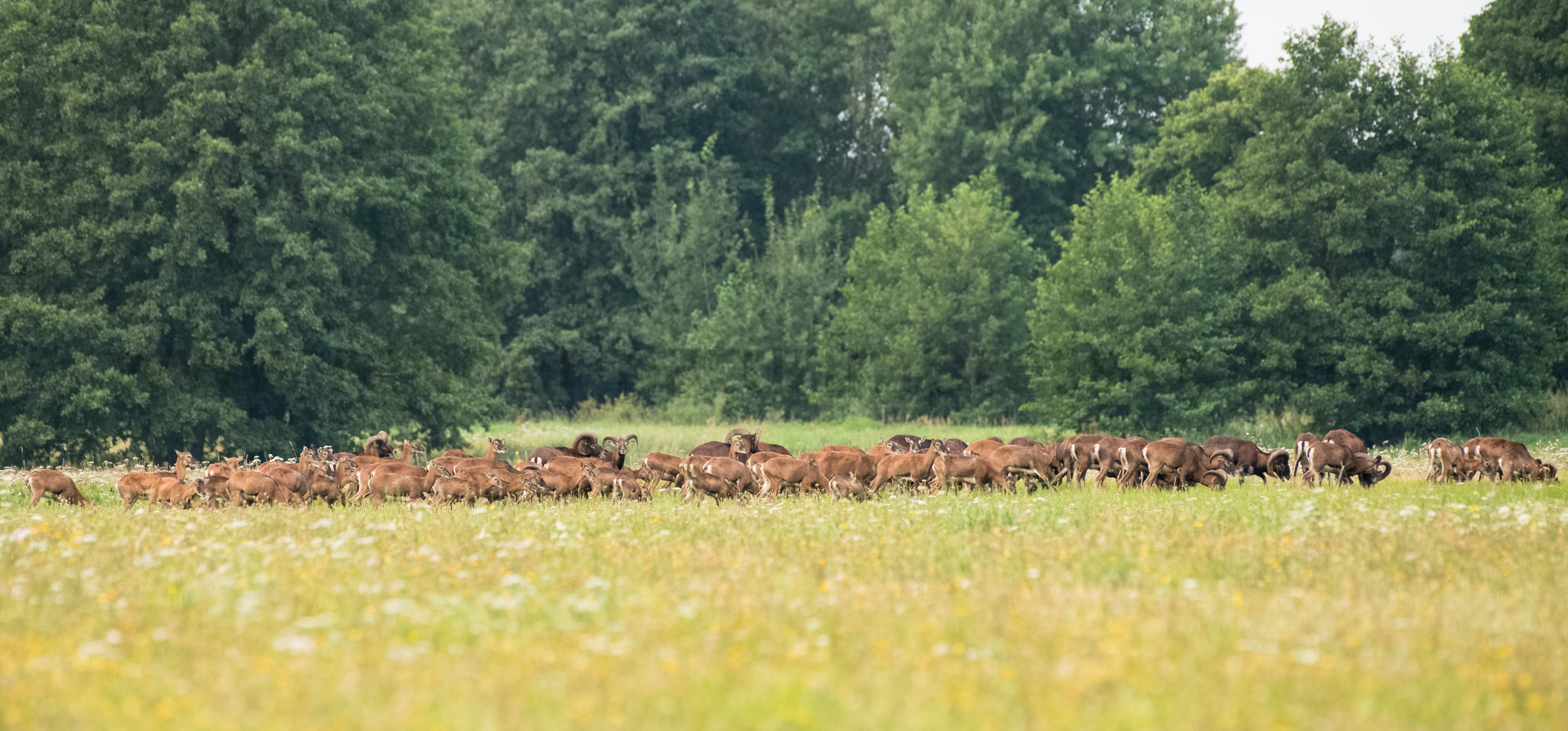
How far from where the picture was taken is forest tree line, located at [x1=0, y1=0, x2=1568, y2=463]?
31.5 metres

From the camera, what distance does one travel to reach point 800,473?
18547 millimetres

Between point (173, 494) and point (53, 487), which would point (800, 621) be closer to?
point (173, 494)

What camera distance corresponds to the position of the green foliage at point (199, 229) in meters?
Result: 30.9

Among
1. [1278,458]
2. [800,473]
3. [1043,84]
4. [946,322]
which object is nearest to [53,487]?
[800,473]

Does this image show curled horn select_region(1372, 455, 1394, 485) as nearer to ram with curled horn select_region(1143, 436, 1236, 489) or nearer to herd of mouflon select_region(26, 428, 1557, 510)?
herd of mouflon select_region(26, 428, 1557, 510)

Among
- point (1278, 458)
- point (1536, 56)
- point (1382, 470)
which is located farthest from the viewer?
point (1536, 56)

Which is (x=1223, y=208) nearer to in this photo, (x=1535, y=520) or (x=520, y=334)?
(x=1535, y=520)

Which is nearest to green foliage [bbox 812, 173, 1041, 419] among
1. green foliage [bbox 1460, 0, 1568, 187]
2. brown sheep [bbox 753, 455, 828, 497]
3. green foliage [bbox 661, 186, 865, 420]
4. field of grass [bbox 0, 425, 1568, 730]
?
green foliage [bbox 661, 186, 865, 420]

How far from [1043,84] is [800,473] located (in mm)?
42931

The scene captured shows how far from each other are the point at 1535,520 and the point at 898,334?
Answer: 38.0 metres

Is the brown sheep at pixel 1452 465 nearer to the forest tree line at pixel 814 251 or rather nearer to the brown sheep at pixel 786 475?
the brown sheep at pixel 786 475

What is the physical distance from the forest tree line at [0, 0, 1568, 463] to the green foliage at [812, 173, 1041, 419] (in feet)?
0.47

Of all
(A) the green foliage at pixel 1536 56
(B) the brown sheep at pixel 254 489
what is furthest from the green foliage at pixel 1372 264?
Answer: (B) the brown sheep at pixel 254 489

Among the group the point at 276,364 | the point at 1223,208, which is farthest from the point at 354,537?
the point at 1223,208
